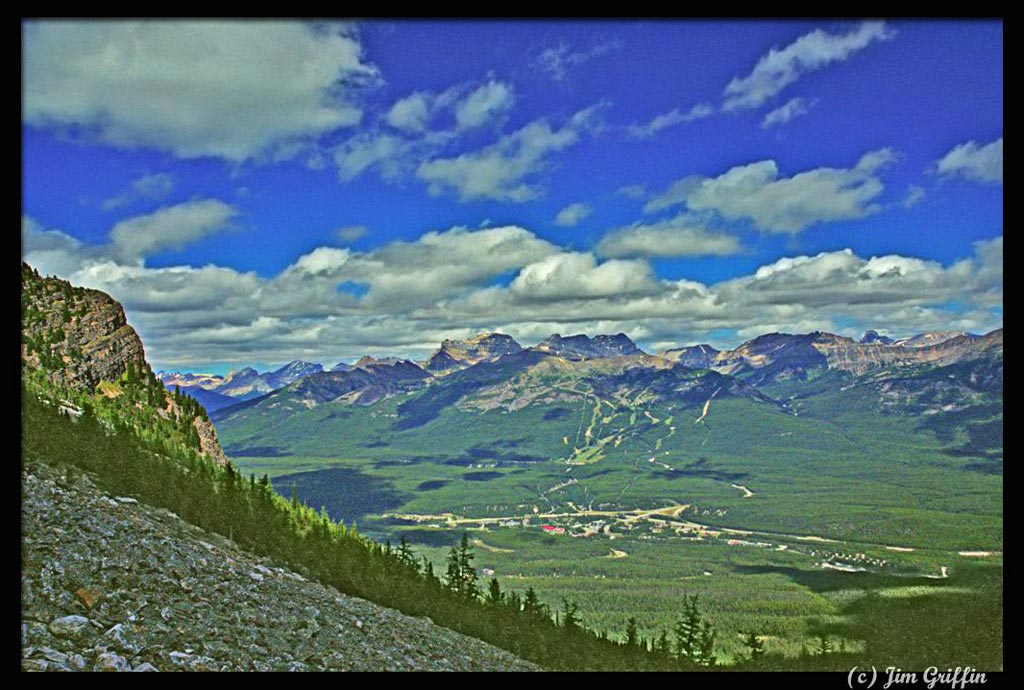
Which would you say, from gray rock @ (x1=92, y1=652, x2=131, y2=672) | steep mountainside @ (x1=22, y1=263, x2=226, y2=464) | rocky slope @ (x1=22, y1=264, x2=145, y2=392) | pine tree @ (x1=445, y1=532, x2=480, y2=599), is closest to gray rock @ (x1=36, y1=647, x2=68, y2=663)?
gray rock @ (x1=92, y1=652, x2=131, y2=672)

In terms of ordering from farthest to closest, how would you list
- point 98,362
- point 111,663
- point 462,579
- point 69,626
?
point 462,579, point 98,362, point 69,626, point 111,663

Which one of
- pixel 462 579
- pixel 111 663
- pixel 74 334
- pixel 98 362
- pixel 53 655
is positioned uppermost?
pixel 74 334

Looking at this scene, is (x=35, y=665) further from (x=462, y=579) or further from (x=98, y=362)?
(x=98, y=362)

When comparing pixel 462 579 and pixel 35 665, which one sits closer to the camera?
pixel 35 665

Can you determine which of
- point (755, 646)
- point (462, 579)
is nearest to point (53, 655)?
point (462, 579)

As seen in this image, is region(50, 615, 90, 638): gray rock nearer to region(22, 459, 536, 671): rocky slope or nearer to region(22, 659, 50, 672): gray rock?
region(22, 459, 536, 671): rocky slope
